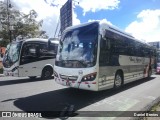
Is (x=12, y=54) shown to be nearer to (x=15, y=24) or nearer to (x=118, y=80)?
(x=118, y=80)

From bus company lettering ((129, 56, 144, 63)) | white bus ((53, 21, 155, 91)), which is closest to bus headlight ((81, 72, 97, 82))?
white bus ((53, 21, 155, 91))

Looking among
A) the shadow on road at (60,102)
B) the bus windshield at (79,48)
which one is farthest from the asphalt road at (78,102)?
the bus windshield at (79,48)

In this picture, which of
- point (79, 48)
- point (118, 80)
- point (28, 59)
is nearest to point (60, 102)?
point (79, 48)

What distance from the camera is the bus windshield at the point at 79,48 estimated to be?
8.36m

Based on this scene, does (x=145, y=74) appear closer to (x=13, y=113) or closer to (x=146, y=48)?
(x=146, y=48)

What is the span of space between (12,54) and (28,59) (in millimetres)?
1063

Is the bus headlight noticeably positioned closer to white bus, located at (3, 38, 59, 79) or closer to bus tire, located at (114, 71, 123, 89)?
bus tire, located at (114, 71, 123, 89)

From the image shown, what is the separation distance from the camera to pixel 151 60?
59.1ft

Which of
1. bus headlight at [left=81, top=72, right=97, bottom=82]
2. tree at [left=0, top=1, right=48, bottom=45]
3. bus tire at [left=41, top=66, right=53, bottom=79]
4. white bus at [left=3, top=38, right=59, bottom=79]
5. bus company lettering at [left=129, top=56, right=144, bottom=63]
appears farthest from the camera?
tree at [left=0, top=1, right=48, bottom=45]

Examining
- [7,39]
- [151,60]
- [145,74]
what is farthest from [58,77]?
[7,39]

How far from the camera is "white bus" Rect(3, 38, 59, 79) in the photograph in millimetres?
13648

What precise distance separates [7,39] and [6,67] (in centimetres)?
2213

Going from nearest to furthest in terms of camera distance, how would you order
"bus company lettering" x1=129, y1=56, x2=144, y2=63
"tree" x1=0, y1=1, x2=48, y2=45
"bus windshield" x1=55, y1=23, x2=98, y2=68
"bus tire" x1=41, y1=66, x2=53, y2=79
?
"bus windshield" x1=55, y1=23, x2=98, y2=68, "bus company lettering" x1=129, y1=56, x2=144, y2=63, "bus tire" x1=41, y1=66, x2=53, y2=79, "tree" x1=0, y1=1, x2=48, y2=45

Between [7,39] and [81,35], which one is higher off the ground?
[7,39]
